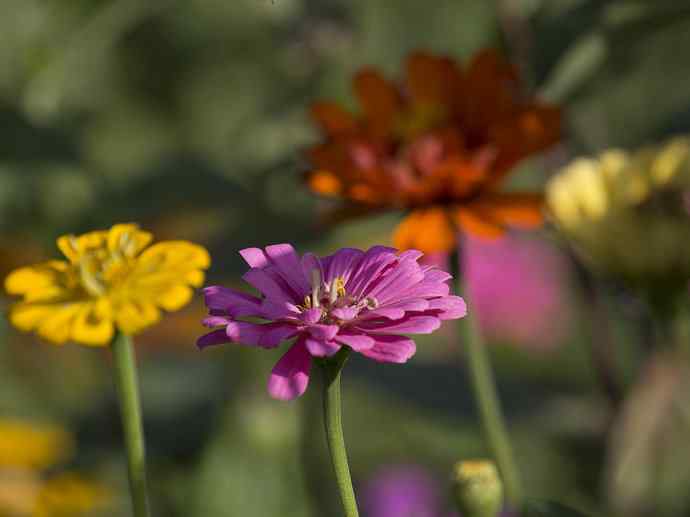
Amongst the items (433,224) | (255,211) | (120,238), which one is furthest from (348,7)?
(120,238)

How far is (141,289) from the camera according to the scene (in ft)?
0.80

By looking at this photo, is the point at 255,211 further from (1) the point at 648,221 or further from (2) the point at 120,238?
(2) the point at 120,238

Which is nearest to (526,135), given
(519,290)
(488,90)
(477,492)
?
(488,90)

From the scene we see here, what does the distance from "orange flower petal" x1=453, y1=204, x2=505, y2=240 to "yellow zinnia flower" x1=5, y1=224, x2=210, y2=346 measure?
206mm

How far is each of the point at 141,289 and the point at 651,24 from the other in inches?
16.2

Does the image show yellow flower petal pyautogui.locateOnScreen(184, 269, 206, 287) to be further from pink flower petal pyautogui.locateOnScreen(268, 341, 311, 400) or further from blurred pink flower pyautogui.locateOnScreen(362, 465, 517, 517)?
blurred pink flower pyautogui.locateOnScreen(362, 465, 517, 517)

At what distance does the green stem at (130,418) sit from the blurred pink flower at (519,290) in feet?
1.98

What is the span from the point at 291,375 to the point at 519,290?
2.30 ft

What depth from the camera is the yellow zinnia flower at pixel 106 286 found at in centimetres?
23

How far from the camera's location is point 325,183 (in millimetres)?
482

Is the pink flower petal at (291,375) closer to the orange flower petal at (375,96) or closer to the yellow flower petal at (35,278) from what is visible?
the yellow flower petal at (35,278)

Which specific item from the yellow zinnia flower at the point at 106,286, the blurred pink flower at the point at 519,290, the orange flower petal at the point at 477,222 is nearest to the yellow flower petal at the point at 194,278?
the yellow zinnia flower at the point at 106,286

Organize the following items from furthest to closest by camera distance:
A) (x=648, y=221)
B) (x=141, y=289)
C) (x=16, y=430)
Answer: (x=16, y=430), (x=648, y=221), (x=141, y=289)

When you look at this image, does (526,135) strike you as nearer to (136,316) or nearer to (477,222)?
(477,222)
